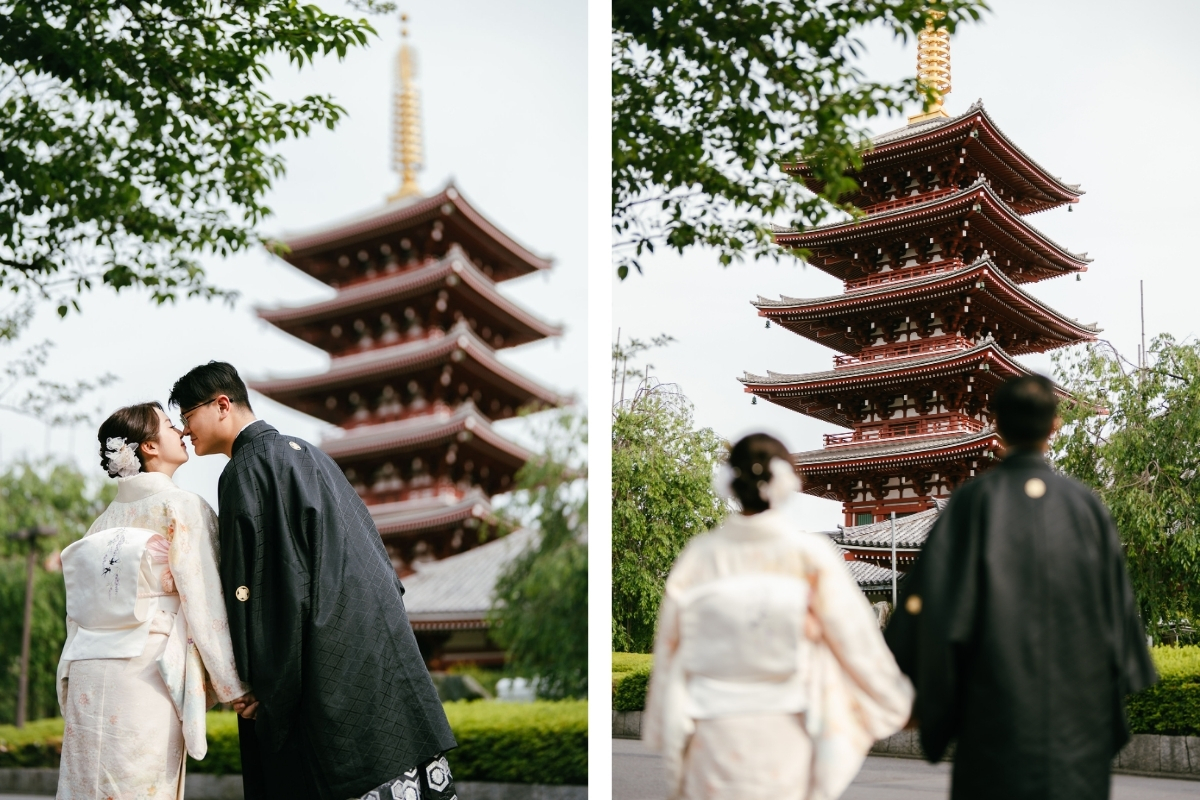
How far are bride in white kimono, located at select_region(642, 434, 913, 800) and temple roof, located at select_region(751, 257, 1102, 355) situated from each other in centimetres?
273

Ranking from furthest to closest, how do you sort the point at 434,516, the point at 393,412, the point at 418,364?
the point at 393,412
the point at 418,364
the point at 434,516

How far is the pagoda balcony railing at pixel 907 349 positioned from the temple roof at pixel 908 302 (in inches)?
2.0


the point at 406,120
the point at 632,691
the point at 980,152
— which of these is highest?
the point at 406,120

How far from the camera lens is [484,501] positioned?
49.2ft

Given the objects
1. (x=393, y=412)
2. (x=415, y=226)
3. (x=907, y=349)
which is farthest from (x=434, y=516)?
(x=907, y=349)

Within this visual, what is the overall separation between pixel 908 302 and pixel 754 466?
3282 millimetres

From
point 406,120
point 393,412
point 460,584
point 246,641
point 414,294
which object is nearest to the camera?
point 246,641

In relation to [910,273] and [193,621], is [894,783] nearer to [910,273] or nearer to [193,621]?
[910,273]

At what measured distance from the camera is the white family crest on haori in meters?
2.22

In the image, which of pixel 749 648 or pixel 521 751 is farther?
pixel 521 751

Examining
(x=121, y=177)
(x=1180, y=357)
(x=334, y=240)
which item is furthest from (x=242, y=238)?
(x=334, y=240)

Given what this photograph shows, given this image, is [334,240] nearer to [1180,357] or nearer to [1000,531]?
[1180,357]

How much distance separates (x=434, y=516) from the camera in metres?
14.9

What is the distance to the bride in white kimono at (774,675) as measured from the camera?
1.81m
